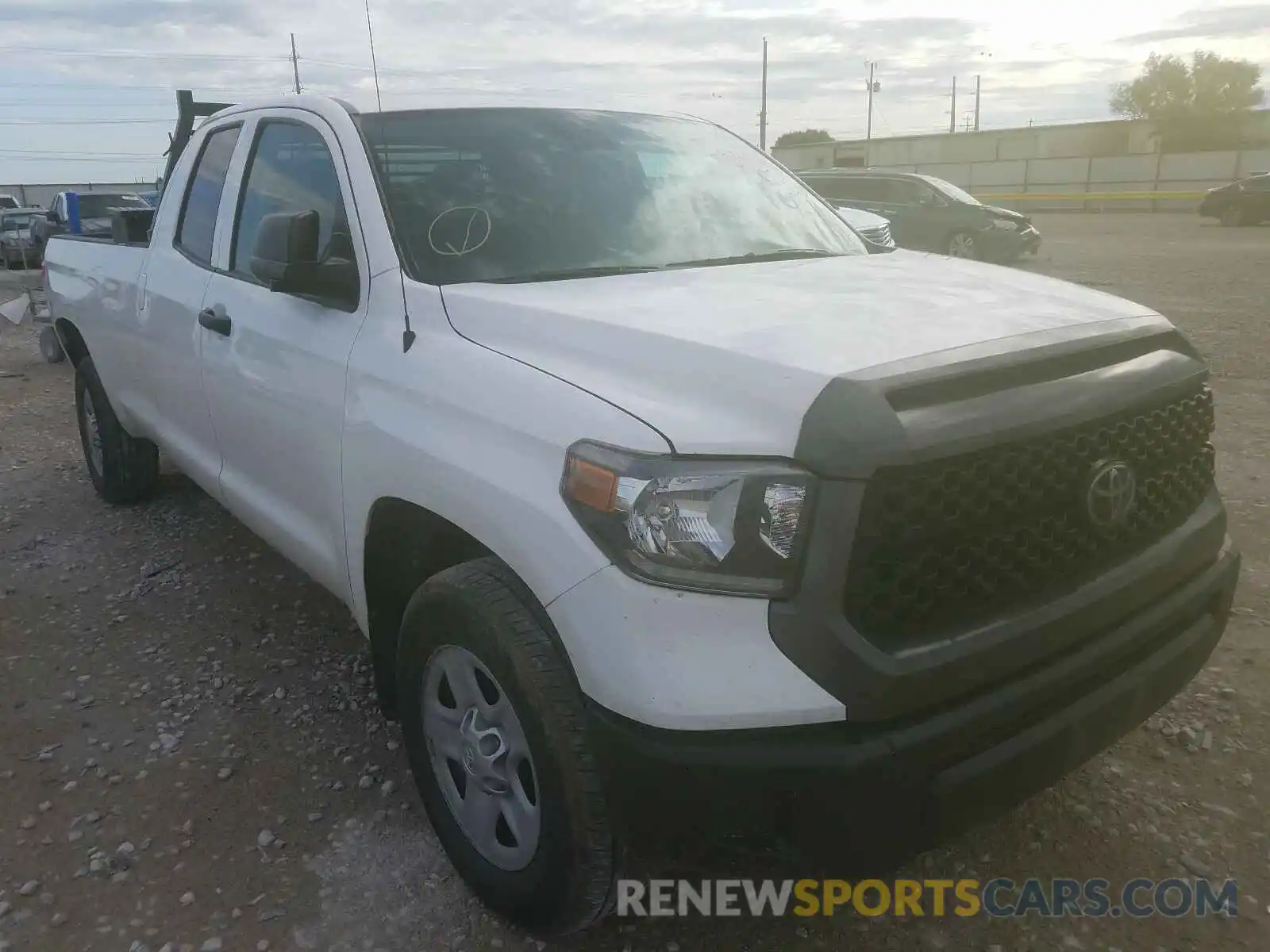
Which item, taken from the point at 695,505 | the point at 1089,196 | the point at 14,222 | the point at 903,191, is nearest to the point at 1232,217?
the point at 1089,196

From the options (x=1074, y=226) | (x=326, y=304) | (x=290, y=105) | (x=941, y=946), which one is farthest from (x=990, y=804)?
(x=1074, y=226)

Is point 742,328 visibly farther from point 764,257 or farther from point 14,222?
point 14,222

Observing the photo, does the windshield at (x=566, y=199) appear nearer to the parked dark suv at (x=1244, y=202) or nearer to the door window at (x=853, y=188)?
the door window at (x=853, y=188)

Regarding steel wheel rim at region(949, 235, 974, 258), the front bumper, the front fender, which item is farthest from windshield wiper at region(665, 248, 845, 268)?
the front bumper

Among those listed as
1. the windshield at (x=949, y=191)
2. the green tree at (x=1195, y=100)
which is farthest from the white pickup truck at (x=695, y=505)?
the green tree at (x=1195, y=100)

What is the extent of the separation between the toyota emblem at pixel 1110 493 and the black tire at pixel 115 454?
15.1ft

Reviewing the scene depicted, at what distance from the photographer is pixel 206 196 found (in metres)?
4.09

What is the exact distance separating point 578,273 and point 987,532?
1360 mm

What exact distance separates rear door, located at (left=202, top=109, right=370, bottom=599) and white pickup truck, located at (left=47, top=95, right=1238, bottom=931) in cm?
2

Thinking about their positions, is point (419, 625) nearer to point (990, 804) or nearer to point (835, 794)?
point (835, 794)

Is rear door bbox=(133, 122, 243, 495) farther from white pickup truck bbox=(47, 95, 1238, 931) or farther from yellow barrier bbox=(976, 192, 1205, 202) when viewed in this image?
yellow barrier bbox=(976, 192, 1205, 202)

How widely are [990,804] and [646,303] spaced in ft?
4.31

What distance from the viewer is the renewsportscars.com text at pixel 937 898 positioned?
2504 millimetres

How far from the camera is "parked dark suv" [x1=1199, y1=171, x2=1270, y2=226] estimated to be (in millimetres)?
27438
